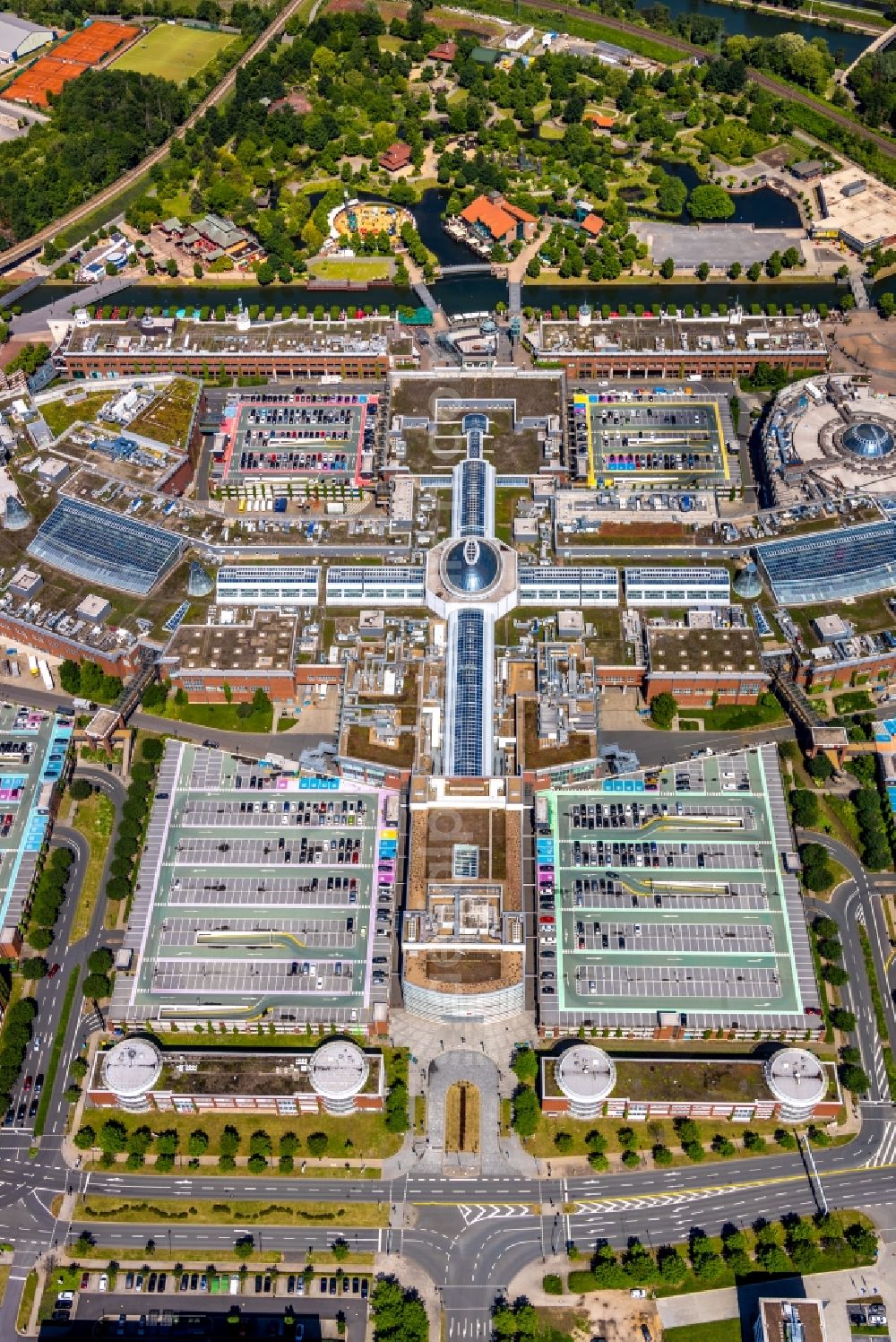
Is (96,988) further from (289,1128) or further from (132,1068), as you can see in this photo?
(289,1128)

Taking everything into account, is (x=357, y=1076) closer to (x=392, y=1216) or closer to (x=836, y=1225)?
(x=392, y=1216)

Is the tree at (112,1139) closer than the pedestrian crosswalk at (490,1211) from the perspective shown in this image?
No

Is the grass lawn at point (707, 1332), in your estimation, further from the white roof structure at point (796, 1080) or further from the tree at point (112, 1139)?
the tree at point (112, 1139)

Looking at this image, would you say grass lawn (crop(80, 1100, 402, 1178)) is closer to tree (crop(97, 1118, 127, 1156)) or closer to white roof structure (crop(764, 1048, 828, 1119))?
tree (crop(97, 1118, 127, 1156))

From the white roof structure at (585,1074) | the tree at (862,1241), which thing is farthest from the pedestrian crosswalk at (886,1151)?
the white roof structure at (585,1074)

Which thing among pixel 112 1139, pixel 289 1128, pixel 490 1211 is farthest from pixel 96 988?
pixel 490 1211

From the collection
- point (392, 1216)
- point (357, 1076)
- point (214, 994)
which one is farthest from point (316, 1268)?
point (214, 994)
